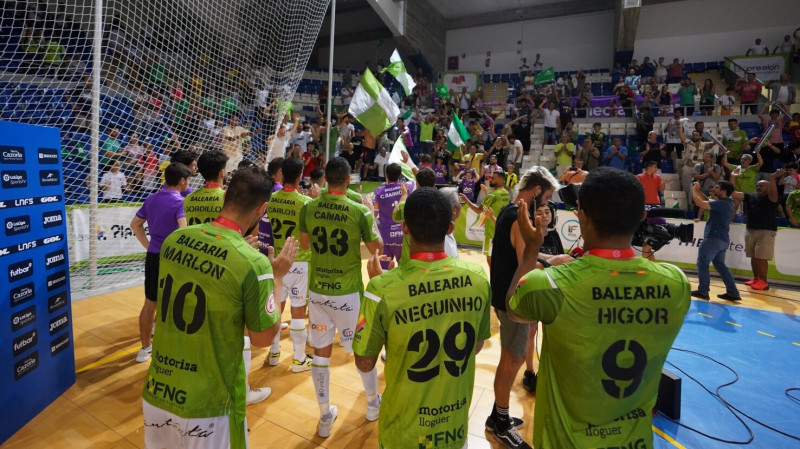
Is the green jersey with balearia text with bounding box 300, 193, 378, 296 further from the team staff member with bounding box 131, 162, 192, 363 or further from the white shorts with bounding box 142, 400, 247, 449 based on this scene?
the team staff member with bounding box 131, 162, 192, 363

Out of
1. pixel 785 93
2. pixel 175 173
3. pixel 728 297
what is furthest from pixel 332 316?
pixel 785 93

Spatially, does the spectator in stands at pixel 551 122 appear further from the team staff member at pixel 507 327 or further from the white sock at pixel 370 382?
the white sock at pixel 370 382

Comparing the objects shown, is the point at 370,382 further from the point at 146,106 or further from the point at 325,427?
the point at 146,106

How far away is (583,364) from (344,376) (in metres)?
3.11

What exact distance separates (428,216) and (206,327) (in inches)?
46.2

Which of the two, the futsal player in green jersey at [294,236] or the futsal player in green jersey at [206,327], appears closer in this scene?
the futsal player in green jersey at [206,327]

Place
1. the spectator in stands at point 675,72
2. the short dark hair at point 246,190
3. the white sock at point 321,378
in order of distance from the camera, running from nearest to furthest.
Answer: the short dark hair at point 246,190, the white sock at point 321,378, the spectator in stands at point 675,72

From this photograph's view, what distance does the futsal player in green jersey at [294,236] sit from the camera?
4.20 metres

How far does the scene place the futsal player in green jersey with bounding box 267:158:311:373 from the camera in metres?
4.20

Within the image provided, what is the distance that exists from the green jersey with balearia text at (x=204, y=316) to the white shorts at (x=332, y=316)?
135 centimetres

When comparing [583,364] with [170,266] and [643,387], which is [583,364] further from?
[170,266]

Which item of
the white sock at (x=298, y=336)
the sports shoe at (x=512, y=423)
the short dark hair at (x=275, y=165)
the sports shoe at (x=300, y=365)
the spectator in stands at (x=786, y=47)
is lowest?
the sports shoe at (x=300, y=365)

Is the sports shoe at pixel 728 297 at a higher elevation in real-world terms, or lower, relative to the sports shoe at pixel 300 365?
higher

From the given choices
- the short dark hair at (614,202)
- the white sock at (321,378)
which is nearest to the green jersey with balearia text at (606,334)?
the short dark hair at (614,202)
